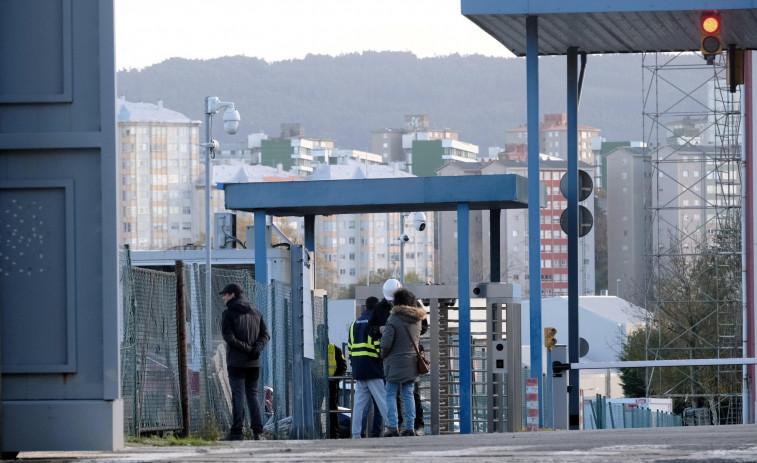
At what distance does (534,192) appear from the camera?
16.3 m

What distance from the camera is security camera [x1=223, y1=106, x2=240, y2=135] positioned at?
32812 mm

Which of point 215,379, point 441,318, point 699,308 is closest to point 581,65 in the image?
point 441,318

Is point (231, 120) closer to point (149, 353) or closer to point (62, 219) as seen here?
point (149, 353)

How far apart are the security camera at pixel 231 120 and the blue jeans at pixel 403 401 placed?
18601 mm

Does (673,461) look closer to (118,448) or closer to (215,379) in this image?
(118,448)

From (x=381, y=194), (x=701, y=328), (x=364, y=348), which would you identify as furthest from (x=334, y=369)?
(x=701, y=328)

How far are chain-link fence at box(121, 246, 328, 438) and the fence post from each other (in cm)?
20

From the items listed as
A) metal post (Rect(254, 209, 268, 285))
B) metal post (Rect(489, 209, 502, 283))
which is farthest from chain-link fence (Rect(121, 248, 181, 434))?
metal post (Rect(489, 209, 502, 283))

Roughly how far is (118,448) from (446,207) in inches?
534

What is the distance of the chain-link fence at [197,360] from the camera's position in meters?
11.9

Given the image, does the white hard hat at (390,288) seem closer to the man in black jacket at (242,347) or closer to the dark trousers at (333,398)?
the man in black jacket at (242,347)

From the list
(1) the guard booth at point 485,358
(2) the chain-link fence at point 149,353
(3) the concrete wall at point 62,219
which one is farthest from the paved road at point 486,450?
(1) the guard booth at point 485,358

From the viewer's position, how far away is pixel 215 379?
1509 centimetres

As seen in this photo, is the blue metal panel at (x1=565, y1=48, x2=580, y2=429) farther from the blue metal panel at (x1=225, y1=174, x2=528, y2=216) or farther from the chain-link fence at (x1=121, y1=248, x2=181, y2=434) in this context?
the chain-link fence at (x1=121, y1=248, x2=181, y2=434)
